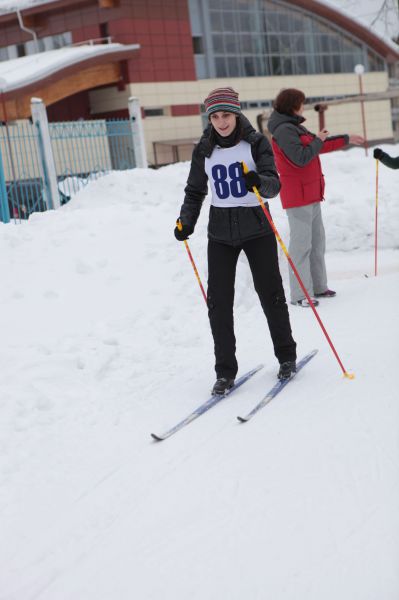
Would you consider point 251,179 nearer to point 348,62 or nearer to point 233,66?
point 233,66

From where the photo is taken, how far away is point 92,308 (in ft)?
22.9

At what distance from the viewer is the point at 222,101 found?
464cm

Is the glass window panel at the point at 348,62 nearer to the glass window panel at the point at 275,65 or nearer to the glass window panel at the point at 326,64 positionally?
the glass window panel at the point at 326,64

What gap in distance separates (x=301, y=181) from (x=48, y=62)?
21918 millimetres

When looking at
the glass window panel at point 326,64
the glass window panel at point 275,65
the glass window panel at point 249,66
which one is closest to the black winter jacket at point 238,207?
the glass window panel at point 249,66

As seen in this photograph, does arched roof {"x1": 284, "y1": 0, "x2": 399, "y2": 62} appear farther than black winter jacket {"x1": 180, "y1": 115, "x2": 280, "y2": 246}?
Yes

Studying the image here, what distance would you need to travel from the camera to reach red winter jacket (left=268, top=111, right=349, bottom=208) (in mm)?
6801

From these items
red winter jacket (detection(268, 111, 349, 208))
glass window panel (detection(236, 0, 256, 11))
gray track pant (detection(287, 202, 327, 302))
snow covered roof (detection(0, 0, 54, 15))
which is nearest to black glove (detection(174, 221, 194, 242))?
red winter jacket (detection(268, 111, 349, 208))

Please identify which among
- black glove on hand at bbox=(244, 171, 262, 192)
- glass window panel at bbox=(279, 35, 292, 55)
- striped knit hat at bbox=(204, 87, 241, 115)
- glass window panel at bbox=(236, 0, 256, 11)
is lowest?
black glove on hand at bbox=(244, 171, 262, 192)

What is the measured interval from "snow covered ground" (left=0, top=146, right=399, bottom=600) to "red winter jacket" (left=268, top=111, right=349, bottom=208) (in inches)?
45.4

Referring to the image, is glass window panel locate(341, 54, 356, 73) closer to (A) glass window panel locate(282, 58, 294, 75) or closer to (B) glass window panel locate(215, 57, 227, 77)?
(A) glass window panel locate(282, 58, 294, 75)

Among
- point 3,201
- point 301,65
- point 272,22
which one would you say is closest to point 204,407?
point 3,201

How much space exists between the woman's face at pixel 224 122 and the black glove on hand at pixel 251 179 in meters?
0.38

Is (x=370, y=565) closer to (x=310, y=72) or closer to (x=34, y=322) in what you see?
(x=34, y=322)
